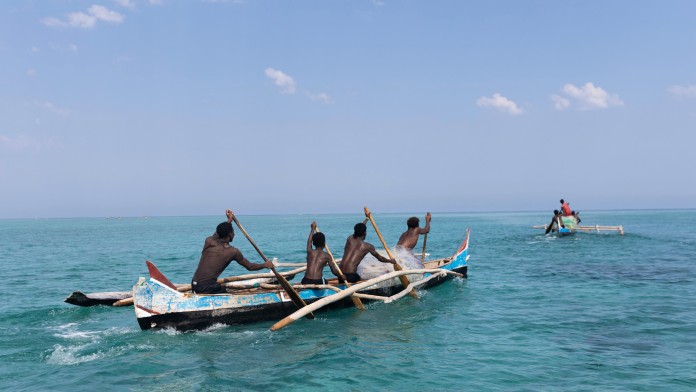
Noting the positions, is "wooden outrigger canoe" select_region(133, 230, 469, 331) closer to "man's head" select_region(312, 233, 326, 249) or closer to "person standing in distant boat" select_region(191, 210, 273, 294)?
"person standing in distant boat" select_region(191, 210, 273, 294)

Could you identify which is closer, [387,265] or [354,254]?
[354,254]

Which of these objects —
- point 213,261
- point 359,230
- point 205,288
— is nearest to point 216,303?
point 205,288

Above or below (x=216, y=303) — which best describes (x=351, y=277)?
above

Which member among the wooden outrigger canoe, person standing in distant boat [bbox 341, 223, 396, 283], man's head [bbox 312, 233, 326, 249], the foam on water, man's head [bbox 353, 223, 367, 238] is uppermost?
man's head [bbox 353, 223, 367, 238]

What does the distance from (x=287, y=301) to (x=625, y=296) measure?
11.4m

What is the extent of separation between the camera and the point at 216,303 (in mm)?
11508

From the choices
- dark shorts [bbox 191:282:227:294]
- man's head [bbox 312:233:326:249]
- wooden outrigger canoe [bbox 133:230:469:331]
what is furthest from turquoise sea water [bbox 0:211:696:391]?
man's head [bbox 312:233:326:249]

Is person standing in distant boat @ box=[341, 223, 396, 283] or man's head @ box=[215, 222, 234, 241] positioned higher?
man's head @ box=[215, 222, 234, 241]

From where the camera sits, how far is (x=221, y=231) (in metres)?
11.7

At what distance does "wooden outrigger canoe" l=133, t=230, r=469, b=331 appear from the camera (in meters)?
10.6

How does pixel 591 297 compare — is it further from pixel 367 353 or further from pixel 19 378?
pixel 19 378

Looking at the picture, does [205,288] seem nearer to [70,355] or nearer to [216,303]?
[216,303]

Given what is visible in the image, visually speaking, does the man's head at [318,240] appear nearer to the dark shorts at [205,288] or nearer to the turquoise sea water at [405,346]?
the turquoise sea water at [405,346]

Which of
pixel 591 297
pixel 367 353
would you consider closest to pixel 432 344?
pixel 367 353
